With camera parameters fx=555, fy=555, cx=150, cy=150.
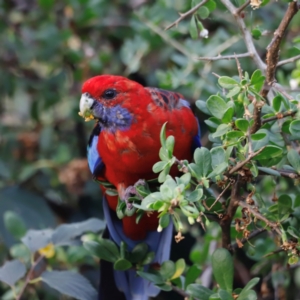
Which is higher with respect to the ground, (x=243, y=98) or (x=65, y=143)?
(x=243, y=98)

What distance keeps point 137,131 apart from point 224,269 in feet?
1.55

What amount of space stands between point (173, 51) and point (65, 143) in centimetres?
63

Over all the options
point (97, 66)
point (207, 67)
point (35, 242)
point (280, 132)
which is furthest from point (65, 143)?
point (280, 132)

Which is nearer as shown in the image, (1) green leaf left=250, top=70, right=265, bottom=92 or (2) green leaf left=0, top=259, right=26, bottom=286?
(1) green leaf left=250, top=70, right=265, bottom=92

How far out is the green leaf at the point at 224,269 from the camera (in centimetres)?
115

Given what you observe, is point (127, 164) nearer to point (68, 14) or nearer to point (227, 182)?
point (227, 182)

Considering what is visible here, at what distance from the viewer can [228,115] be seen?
104 cm

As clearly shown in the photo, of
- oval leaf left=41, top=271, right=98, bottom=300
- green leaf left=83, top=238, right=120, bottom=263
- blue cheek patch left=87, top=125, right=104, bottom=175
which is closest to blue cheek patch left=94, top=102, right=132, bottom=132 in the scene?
blue cheek patch left=87, top=125, right=104, bottom=175

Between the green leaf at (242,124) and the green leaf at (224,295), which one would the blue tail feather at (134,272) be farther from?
the green leaf at (242,124)

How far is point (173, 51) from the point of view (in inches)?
96.0

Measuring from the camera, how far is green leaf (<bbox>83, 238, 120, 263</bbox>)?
140 cm

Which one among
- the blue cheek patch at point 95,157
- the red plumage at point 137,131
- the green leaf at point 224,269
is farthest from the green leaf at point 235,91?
the blue cheek patch at point 95,157

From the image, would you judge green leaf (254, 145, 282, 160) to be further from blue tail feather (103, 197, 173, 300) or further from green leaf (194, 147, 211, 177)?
blue tail feather (103, 197, 173, 300)

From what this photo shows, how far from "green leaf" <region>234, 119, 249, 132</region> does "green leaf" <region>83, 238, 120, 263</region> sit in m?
0.57
